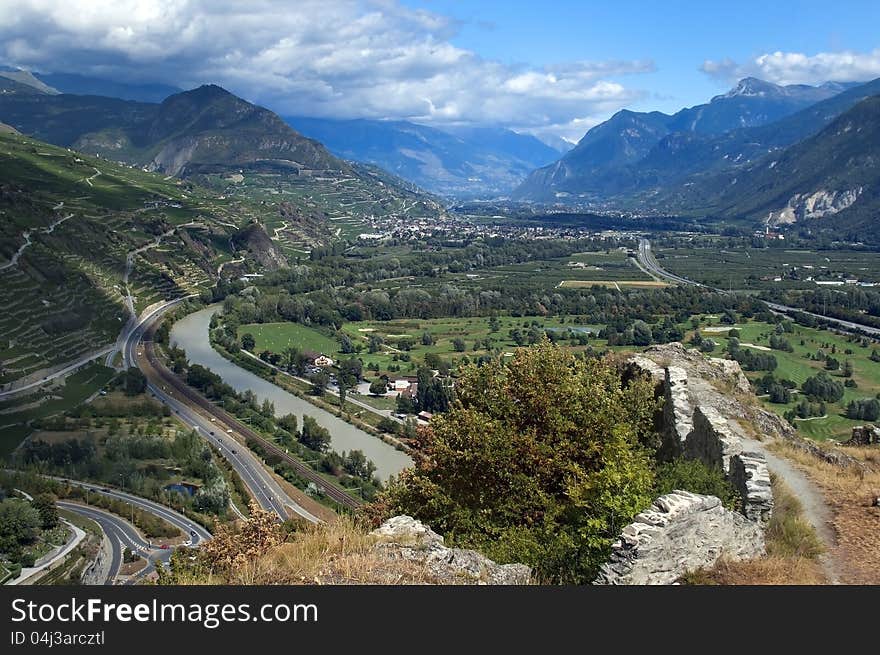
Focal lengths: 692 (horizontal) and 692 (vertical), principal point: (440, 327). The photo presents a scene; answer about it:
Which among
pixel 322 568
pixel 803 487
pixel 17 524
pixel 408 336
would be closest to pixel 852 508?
pixel 803 487

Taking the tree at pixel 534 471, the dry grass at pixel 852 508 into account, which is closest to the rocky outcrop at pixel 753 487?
the dry grass at pixel 852 508

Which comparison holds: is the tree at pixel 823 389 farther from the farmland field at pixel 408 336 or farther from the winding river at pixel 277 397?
the winding river at pixel 277 397

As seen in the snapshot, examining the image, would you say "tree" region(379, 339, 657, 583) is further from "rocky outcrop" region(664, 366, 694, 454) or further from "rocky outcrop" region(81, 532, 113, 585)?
"rocky outcrop" region(81, 532, 113, 585)

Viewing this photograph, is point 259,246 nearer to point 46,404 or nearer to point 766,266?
point 46,404

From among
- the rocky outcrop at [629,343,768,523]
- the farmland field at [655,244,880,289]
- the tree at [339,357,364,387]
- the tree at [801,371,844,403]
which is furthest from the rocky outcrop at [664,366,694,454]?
the farmland field at [655,244,880,289]

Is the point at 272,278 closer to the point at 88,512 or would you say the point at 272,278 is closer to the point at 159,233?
the point at 159,233
